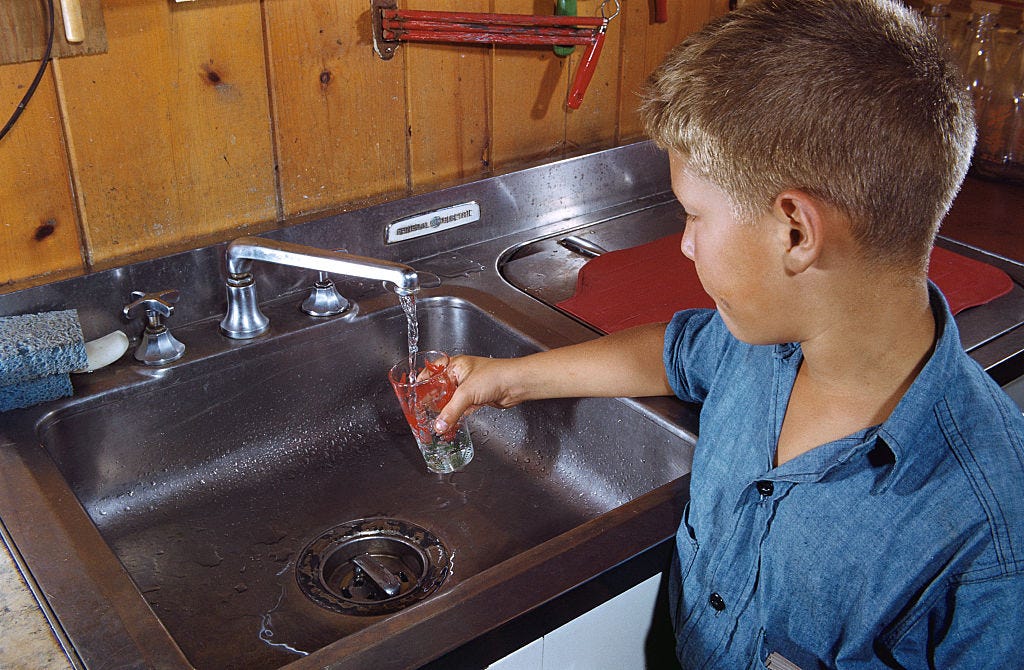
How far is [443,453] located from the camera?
1.24m

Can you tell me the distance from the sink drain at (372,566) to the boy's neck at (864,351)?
47cm

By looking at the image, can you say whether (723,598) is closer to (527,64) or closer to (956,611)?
(956,611)

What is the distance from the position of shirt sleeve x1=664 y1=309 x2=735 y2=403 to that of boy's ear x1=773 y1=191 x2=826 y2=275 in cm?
27

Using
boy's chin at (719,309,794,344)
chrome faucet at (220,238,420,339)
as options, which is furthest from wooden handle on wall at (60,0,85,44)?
boy's chin at (719,309,794,344)

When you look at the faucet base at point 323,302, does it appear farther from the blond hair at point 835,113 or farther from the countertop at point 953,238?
the blond hair at point 835,113

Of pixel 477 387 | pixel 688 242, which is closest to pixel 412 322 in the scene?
pixel 477 387

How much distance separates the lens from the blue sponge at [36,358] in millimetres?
1054

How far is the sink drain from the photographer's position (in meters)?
1.11

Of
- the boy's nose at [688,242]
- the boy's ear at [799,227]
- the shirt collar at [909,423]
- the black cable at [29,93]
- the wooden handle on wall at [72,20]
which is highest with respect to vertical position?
the wooden handle on wall at [72,20]

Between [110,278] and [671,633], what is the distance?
784 millimetres

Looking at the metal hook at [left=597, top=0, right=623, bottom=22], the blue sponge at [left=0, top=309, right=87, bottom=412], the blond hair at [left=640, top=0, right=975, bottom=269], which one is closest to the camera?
the blond hair at [left=640, top=0, right=975, bottom=269]

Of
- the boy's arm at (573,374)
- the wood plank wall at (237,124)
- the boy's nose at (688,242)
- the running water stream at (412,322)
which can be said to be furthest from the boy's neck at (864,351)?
the wood plank wall at (237,124)

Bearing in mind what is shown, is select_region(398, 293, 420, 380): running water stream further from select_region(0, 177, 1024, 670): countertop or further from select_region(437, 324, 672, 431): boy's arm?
select_region(0, 177, 1024, 670): countertop

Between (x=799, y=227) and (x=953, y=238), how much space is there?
98 cm
